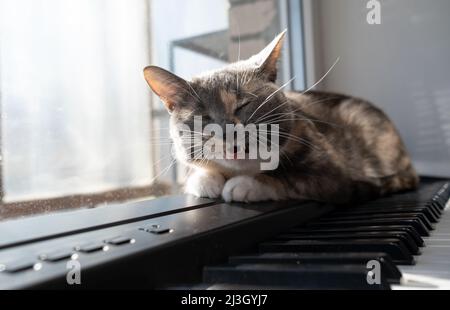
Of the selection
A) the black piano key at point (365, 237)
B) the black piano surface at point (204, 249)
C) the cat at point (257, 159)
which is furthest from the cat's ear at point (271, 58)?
the black piano key at point (365, 237)

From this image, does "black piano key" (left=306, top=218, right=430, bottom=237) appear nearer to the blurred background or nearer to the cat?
the cat

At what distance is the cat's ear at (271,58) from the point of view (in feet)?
4.37

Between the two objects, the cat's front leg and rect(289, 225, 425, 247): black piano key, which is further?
the cat's front leg

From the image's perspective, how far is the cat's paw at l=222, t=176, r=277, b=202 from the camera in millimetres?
1148

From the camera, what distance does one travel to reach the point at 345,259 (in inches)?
24.7

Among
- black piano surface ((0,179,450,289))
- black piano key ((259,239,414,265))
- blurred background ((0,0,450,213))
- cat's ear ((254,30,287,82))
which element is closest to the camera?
black piano surface ((0,179,450,289))

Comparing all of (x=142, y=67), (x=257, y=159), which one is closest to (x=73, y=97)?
(x=142, y=67)

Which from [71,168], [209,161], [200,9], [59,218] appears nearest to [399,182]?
[209,161]

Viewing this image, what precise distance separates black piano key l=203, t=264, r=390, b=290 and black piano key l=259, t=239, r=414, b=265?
112 mm

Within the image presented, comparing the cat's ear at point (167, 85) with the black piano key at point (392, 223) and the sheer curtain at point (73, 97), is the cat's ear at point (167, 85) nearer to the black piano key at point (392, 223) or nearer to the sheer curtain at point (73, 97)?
the sheer curtain at point (73, 97)

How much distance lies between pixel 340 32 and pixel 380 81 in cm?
40

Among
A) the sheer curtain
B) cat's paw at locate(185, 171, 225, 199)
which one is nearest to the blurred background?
the sheer curtain

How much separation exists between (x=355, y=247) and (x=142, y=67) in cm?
111
